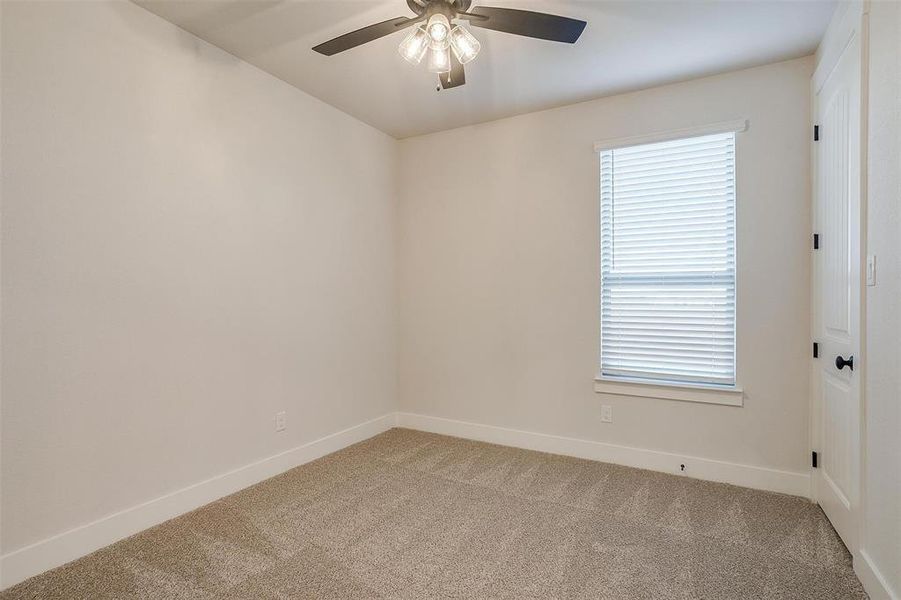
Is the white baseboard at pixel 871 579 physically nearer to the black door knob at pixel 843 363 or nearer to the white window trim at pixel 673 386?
the black door knob at pixel 843 363

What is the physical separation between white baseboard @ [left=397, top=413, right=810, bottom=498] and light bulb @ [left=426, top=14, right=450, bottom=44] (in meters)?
2.85

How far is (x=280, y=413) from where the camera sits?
3133 millimetres

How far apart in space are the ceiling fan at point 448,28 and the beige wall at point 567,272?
5.39ft

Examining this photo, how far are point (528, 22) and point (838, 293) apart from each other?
2032 mm

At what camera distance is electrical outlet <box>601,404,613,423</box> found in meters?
3.35

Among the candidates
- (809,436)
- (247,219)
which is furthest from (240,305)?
(809,436)

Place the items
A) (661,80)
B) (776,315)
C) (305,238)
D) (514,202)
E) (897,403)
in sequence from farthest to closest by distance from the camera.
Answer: (514,202) → (305,238) → (661,80) → (776,315) → (897,403)

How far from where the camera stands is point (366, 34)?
6.46 feet

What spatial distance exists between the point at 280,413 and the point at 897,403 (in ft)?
10.4

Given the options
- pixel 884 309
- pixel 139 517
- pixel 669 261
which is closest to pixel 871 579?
pixel 884 309

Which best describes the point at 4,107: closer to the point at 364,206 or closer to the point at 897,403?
the point at 364,206

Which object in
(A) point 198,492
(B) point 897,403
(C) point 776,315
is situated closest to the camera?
(B) point 897,403

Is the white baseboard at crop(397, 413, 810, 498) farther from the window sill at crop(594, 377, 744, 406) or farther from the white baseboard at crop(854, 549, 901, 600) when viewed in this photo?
the white baseboard at crop(854, 549, 901, 600)

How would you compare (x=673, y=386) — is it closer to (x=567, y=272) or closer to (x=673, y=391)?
(x=673, y=391)
